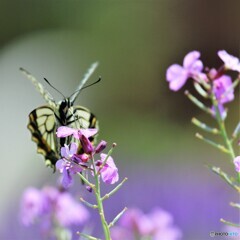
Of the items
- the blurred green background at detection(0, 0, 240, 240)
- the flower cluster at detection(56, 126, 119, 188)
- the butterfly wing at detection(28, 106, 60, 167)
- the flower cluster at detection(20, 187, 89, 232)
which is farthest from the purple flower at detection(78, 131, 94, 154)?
the blurred green background at detection(0, 0, 240, 240)

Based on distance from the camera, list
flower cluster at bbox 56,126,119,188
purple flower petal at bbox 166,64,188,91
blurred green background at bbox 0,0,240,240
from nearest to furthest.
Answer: flower cluster at bbox 56,126,119,188, purple flower petal at bbox 166,64,188,91, blurred green background at bbox 0,0,240,240

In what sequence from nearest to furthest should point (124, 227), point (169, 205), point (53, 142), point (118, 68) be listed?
point (124, 227)
point (53, 142)
point (169, 205)
point (118, 68)

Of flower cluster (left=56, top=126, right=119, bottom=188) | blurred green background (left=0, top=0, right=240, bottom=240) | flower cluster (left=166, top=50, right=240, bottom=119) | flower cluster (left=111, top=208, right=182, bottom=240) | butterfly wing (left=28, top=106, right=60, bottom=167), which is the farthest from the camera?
blurred green background (left=0, top=0, right=240, bottom=240)

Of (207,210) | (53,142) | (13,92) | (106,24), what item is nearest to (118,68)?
(106,24)

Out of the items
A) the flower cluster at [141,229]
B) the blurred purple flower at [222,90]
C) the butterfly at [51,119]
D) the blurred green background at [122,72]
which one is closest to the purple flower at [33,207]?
the butterfly at [51,119]

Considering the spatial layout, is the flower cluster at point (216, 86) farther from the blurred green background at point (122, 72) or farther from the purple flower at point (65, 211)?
the blurred green background at point (122, 72)

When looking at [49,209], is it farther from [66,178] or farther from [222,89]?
[222,89]

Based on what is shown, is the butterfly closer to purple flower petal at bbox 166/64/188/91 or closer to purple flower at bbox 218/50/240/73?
purple flower petal at bbox 166/64/188/91

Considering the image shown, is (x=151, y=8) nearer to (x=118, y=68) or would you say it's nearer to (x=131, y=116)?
(x=118, y=68)
